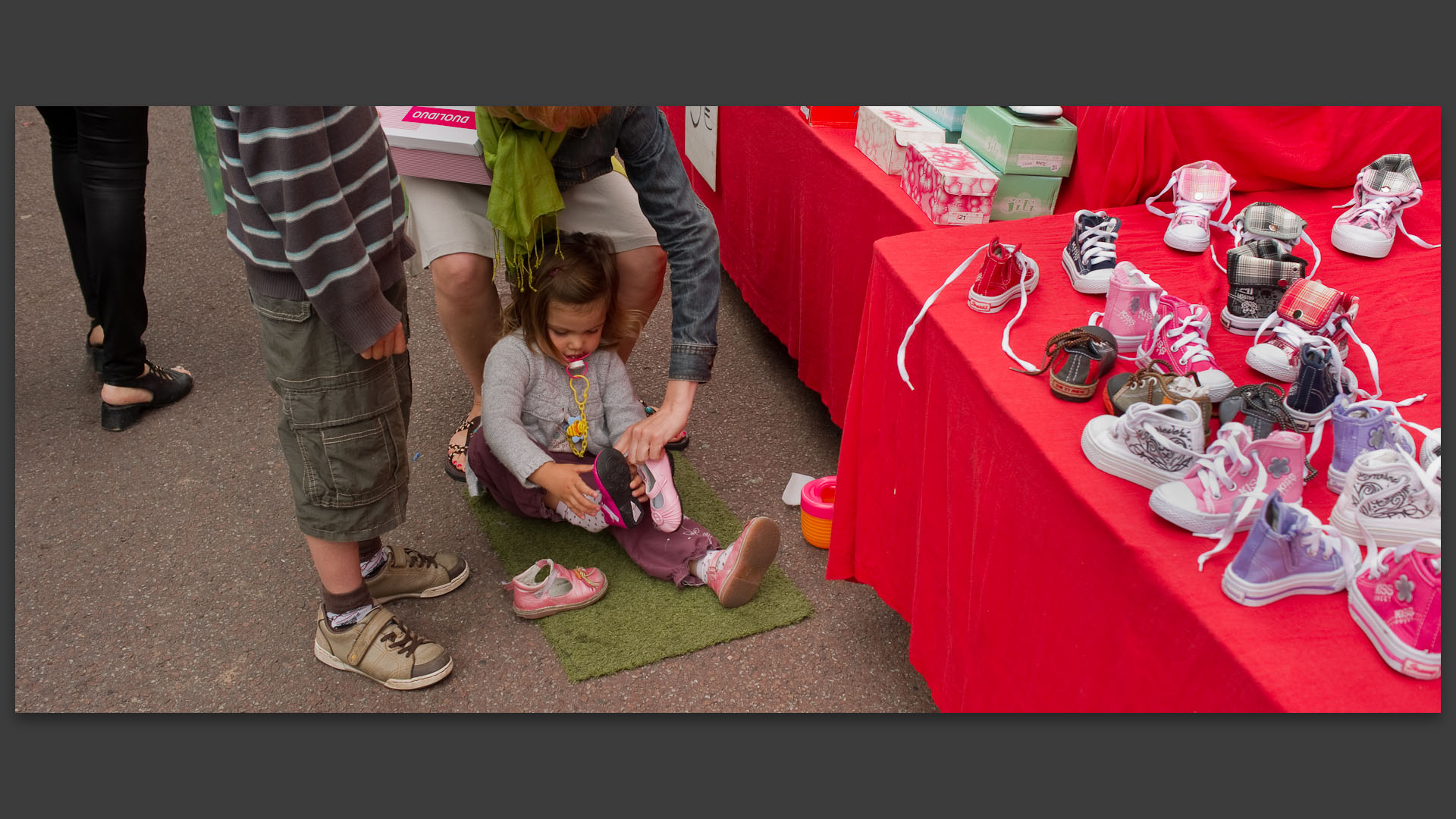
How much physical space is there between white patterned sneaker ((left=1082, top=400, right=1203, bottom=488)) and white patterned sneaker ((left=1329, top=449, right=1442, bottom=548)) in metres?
0.17

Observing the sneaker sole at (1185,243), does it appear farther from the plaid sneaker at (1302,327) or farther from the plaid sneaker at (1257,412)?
the plaid sneaker at (1257,412)

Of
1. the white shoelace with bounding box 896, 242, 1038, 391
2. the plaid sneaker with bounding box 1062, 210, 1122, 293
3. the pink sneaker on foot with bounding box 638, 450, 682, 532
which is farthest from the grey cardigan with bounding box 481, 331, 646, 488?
the plaid sneaker with bounding box 1062, 210, 1122, 293

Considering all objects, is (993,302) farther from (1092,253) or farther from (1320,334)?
(1320,334)

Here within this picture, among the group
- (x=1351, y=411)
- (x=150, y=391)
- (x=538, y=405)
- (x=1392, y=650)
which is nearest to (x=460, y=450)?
(x=538, y=405)

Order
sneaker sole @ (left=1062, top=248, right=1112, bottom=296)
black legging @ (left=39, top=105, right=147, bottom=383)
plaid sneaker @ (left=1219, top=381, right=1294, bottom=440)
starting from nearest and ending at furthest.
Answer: plaid sneaker @ (left=1219, top=381, right=1294, bottom=440) → sneaker sole @ (left=1062, top=248, right=1112, bottom=296) → black legging @ (left=39, top=105, right=147, bottom=383)

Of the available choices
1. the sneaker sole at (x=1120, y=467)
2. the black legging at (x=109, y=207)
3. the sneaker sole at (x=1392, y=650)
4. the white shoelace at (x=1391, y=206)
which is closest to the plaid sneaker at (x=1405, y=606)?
the sneaker sole at (x=1392, y=650)

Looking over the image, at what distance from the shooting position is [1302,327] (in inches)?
58.1

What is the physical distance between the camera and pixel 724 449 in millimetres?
2592

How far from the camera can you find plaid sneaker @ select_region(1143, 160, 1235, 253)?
182 centimetres

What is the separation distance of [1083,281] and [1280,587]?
744 millimetres

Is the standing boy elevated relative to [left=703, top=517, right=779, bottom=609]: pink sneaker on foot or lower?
elevated

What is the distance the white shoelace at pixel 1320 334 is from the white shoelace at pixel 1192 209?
375mm

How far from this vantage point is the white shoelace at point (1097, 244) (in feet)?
5.49

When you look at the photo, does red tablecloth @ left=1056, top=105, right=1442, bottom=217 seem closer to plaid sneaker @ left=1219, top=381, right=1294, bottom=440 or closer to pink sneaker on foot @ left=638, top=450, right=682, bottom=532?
plaid sneaker @ left=1219, top=381, right=1294, bottom=440
